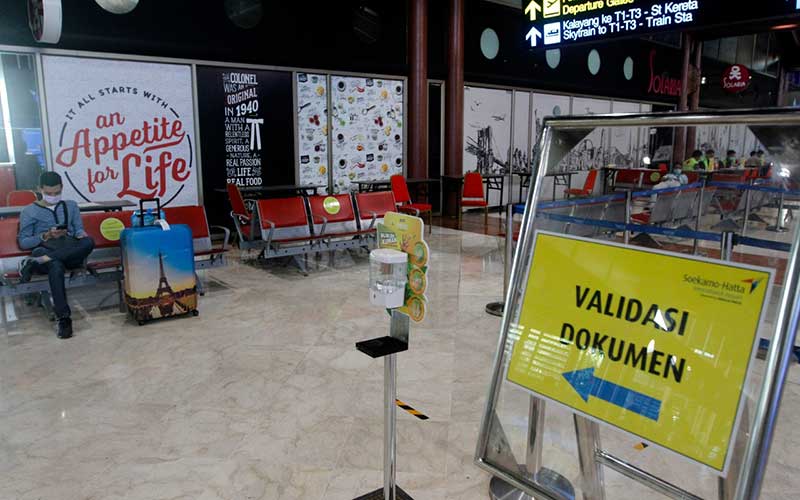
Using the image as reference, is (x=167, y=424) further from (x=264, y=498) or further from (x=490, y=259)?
(x=490, y=259)

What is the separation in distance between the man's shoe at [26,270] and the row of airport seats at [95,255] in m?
0.05

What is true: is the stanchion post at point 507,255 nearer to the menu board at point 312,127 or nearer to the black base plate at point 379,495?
the black base plate at point 379,495

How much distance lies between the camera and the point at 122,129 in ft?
26.0

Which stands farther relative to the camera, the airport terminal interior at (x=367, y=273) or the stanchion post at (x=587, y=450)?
the stanchion post at (x=587, y=450)

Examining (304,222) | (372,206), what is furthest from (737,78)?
(304,222)

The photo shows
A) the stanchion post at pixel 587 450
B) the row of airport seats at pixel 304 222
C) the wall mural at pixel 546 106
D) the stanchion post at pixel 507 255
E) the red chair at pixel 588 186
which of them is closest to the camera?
the stanchion post at pixel 587 450

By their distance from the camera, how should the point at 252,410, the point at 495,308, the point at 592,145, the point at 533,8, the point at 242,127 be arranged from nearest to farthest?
1. the point at 252,410
2. the point at 495,308
3. the point at 533,8
4. the point at 242,127
5. the point at 592,145

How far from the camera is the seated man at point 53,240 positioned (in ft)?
16.2

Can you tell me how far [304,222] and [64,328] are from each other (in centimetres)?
300

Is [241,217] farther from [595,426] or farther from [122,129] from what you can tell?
[595,426]

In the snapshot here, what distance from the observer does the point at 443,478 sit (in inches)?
111

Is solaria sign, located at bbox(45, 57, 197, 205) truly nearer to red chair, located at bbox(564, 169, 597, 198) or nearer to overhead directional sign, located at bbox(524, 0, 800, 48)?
overhead directional sign, located at bbox(524, 0, 800, 48)

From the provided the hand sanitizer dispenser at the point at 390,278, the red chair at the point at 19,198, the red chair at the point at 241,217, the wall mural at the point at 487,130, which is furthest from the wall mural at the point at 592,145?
the hand sanitizer dispenser at the point at 390,278

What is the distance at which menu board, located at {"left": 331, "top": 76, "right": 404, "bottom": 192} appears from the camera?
10.2m
